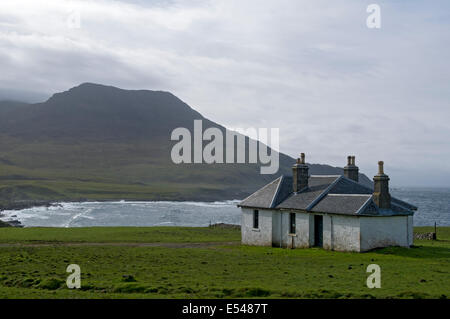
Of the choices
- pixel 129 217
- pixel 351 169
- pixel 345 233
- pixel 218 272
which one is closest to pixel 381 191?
pixel 345 233

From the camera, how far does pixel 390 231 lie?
34094 millimetres

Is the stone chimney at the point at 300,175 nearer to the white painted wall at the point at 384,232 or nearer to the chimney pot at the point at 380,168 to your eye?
the chimney pot at the point at 380,168

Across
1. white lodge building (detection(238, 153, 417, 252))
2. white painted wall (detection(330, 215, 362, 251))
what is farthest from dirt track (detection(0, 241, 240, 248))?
white painted wall (detection(330, 215, 362, 251))

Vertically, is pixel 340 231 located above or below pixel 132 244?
above

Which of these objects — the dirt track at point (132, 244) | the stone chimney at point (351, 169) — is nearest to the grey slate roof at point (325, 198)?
the stone chimney at point (351, 169)

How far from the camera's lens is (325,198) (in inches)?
1444

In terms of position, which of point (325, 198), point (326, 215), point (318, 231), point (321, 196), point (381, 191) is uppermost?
point (381, 191)

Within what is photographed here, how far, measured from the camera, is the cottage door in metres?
36.2

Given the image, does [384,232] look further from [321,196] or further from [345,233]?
[321,196]

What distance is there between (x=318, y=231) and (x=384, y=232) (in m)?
5.03
